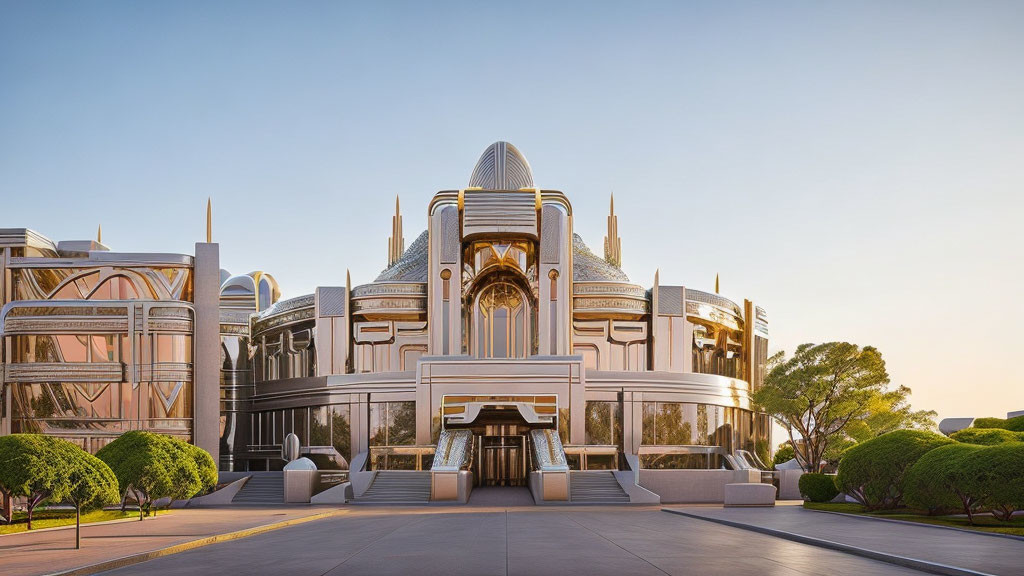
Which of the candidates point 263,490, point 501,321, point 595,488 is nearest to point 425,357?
point 263,490

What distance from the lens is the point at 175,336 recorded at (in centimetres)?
4725

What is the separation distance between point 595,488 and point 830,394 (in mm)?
14887

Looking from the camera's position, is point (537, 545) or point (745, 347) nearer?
point (537, 545)

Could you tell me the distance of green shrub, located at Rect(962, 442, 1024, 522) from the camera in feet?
73.3

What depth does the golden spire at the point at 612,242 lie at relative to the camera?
260 feet

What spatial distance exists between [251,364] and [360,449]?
41.9 feet

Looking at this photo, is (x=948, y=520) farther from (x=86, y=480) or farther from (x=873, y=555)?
(x=86, y=480)

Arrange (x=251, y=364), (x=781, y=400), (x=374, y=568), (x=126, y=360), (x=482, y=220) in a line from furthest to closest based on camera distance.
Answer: (x=251, y=364) < (x=482, y=220) < (x=781, y=400) < (x=126, y=360) < (x=374, y=568)

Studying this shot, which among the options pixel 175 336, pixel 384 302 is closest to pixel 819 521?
pixel 175 336

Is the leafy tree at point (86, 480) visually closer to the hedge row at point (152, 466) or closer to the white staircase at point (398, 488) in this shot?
the hedge row at point (152, 466)

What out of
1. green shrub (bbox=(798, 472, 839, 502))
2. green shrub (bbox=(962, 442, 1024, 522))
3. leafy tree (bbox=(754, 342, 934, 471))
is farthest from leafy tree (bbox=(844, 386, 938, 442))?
green shrub (bbox=(962, 442, 1024, 522))

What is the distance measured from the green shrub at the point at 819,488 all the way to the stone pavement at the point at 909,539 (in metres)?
5.94

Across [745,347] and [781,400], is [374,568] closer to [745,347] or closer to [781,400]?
[781,400]

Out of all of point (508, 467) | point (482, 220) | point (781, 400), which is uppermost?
point (482, 220)
